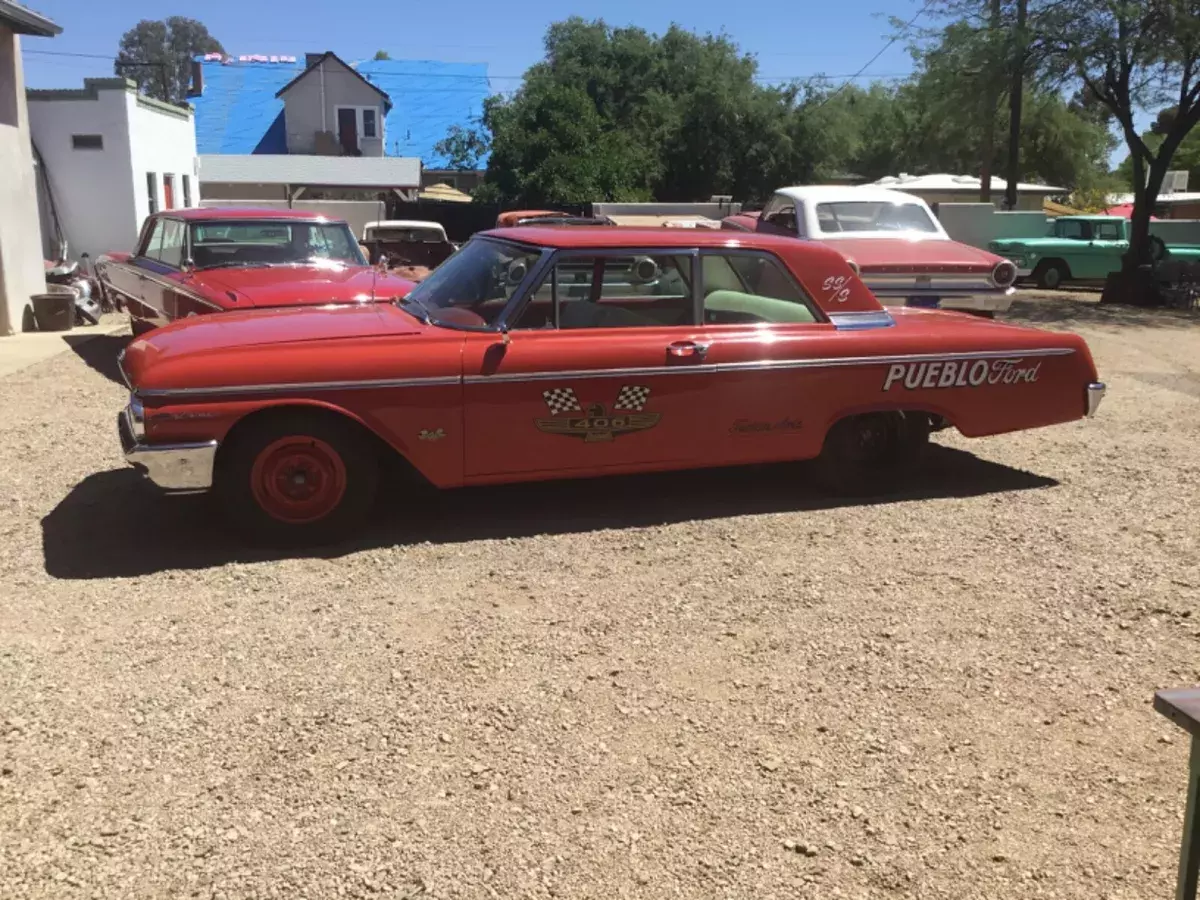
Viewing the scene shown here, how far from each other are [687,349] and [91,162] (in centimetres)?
1624

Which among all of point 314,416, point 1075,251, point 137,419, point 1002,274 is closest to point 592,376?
point 314,416

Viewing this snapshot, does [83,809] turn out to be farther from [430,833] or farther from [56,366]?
[56,366]

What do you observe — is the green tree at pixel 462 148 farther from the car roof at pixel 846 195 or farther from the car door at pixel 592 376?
the car door at pixel 592 376

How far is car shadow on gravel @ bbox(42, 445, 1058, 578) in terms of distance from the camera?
4.74 metres

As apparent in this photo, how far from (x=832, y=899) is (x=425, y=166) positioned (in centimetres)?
3707

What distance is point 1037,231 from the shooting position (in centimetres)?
2262

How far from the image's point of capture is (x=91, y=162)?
58.8 ft

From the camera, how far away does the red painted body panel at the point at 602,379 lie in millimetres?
4605

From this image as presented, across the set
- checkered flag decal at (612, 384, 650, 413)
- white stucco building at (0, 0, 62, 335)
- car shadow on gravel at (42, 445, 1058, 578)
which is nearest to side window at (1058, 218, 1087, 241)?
car shadow on gravel at (42, 445, 1058, 578)

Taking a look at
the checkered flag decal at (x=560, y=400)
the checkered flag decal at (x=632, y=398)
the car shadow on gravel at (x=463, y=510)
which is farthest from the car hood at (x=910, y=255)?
the checkered flag decal at (x=560, y=400)

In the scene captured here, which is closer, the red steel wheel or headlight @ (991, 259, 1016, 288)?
the red steel wheel

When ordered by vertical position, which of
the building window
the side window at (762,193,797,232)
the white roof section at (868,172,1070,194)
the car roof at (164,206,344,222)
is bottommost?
the car roof at (164,206,344,222)

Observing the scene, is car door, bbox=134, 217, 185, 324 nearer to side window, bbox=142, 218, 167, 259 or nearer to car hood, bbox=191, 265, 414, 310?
side window, bbox=142, 218, 167, 259

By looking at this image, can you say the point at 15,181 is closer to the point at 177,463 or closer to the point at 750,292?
the point at 177,463
